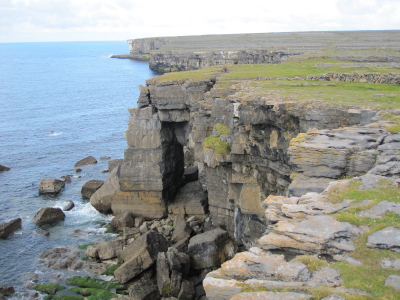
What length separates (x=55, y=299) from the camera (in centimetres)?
2489

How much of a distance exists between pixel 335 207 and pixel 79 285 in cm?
2031

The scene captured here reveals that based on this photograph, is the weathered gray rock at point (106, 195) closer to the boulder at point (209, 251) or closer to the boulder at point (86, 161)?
the boulder at point (209, 251)

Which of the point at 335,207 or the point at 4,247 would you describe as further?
the point at 4,247

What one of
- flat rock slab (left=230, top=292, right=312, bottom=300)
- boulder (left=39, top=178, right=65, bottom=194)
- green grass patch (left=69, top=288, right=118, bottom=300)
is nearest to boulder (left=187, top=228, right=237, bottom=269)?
green grass patch (left=69, top=288, right=118, bottom=300)

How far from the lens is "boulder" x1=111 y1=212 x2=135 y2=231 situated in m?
34.5

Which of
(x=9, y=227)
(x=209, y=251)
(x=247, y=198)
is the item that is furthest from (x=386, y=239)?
(x=9, y=227)

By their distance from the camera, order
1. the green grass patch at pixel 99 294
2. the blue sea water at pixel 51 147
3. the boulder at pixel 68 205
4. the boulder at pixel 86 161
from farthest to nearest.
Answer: the boulder at pixel 86 161 < the boulder at pixel 68 205 < the blue sea water at pixel 51 147 < the green grass patch at pixel 99 294

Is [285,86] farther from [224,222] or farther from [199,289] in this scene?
[199,289]

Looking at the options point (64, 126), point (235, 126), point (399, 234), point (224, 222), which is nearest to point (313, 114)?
point (235, 126)

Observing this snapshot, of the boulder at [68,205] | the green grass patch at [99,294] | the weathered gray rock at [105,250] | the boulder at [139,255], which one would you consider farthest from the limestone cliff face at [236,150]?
the green grass patch at [99,294]

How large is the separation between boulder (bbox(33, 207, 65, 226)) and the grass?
2988 centimetres

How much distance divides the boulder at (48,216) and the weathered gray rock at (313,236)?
97.4 ft

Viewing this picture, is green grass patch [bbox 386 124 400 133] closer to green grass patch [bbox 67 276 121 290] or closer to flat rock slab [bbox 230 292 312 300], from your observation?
flat rock slab [bbox 230 292 312 300]

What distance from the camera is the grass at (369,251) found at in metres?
8.39
